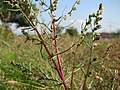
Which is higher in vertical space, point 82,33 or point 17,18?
point 82,33

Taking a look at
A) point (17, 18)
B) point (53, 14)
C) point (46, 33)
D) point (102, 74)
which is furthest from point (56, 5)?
point (17, 18)

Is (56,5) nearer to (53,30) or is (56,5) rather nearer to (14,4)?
(53,30)

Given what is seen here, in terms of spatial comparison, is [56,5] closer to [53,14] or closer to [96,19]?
[53,14]

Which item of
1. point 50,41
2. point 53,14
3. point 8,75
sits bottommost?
point 8,75

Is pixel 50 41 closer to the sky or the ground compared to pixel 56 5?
closer to the ground

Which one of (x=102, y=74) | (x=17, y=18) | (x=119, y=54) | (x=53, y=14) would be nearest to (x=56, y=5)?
(x=53, y=14)

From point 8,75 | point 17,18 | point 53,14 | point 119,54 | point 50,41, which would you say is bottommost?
point 17,18

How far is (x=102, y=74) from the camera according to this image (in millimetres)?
2789

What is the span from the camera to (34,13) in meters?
1.71

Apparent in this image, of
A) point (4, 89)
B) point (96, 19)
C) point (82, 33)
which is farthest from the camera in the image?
point (4, 89)

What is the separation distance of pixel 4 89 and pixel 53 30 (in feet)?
4.05

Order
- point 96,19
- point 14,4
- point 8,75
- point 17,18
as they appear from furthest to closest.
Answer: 1. point 17,18
2. point 8,75
3. point 14,4
4. point 96,19

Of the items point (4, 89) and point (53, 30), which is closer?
point (53, 30)

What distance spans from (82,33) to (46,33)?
0.83ft
